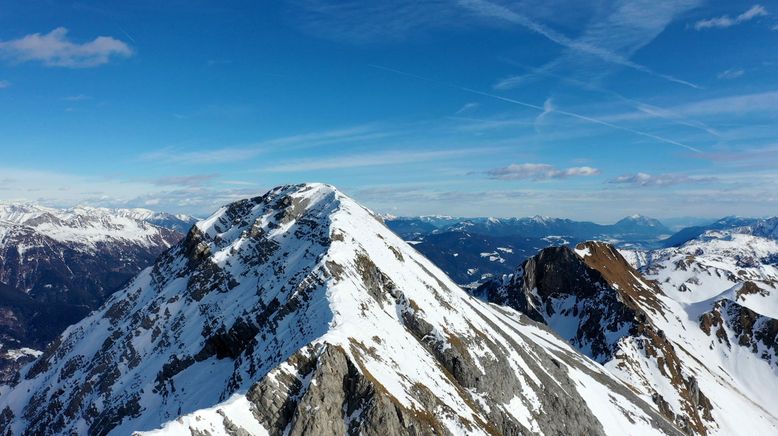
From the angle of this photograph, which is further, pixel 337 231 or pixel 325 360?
pixel 337 231

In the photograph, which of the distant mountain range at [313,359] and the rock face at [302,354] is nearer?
the rock face at [302,354]

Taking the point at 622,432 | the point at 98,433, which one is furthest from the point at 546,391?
the point at 98,433

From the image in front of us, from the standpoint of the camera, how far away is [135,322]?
150 metres

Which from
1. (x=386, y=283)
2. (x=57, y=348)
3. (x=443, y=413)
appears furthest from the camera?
(x=57, y=348)

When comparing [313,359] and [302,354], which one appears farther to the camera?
[302,354]

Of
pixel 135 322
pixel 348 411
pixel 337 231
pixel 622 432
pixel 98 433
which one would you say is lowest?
pixel 622 432

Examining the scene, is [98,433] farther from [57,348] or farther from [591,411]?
[591,411]

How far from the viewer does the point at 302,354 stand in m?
73.1

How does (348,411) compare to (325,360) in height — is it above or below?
below

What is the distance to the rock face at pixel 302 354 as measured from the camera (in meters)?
70.8

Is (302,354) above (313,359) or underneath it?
above

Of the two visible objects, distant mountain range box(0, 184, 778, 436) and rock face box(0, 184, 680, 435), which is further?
distant mountain range box(0, 184, 778, 436)

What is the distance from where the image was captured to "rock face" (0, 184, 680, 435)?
70.8 m

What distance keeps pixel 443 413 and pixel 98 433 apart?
293ft
